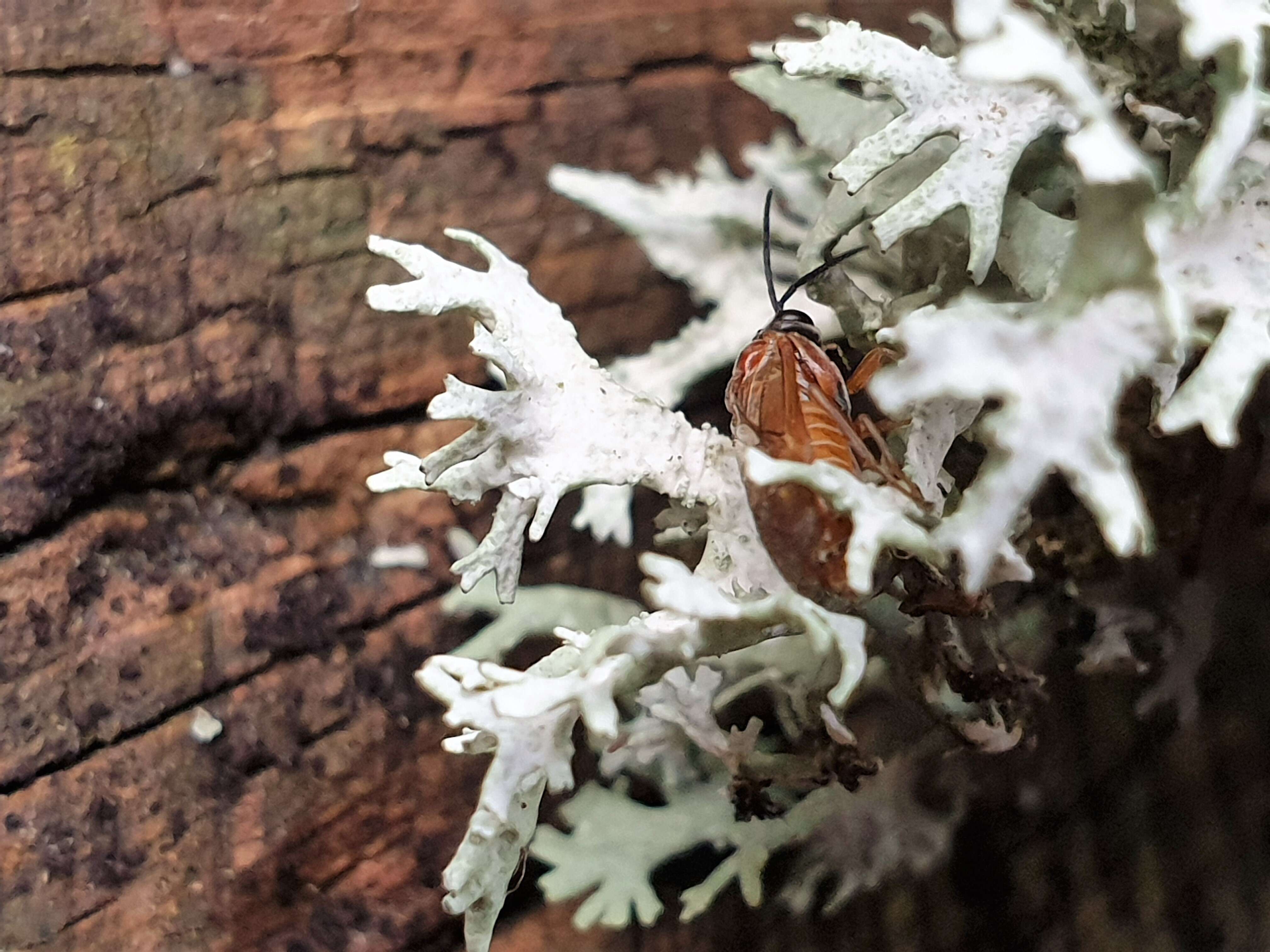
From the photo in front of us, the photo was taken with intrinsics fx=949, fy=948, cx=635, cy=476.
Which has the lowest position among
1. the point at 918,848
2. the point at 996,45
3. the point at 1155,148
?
the point at 918,848

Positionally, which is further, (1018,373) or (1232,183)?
(1232,183)

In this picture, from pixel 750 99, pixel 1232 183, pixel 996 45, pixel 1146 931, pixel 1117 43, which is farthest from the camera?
pixel 750 99

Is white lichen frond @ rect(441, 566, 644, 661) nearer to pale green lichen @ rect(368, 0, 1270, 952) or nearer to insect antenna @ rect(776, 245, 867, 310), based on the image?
pale green lichen @ rect(368, 0, 1270, 952)

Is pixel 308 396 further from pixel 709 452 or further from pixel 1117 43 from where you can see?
pixel 1117 43

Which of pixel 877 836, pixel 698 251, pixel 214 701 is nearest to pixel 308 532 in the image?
pixel 214 701

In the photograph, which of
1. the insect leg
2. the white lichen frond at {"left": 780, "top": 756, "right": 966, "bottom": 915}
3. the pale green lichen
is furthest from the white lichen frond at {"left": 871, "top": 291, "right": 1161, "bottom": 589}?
the white lichen frond at {"left": 780, "top": 756, "right": 966, "bottom": 915}

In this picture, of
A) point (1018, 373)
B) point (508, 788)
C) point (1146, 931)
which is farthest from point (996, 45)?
point (1146, 931)
